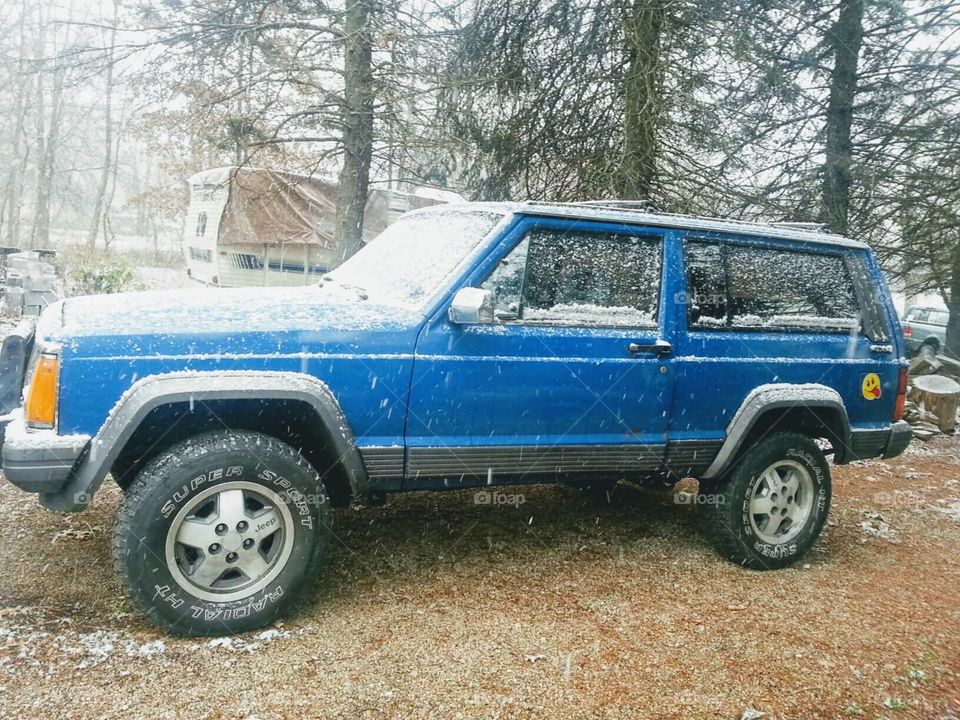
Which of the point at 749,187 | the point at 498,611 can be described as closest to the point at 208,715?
the point at 498,611

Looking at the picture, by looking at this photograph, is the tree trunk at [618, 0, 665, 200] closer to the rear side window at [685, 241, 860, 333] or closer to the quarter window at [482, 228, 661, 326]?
the rear side window at [685, 241, 860, 333]

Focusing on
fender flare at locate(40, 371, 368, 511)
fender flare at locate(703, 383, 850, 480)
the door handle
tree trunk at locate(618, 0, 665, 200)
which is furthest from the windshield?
tree trunk at locate(618, 0, 665, 200)

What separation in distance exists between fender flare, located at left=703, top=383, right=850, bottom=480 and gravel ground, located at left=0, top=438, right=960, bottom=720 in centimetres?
68

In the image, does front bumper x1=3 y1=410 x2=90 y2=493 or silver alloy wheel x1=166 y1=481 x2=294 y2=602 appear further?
silver alloy wheel x1=166 y1=481 x2=294 y2=602

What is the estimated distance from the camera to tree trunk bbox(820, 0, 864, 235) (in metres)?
10.5

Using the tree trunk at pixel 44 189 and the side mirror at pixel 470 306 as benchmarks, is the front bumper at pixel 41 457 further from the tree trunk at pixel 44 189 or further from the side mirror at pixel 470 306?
the tree trunk at pixel 44 189

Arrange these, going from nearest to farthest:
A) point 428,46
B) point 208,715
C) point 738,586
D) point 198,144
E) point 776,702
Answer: point 208,715, point 776,702, point 738,586, point 428,46, point 198,144

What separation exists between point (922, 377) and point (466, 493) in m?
7.86

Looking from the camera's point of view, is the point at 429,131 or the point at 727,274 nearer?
the point at 727,274

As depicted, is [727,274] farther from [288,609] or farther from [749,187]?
[749,187]

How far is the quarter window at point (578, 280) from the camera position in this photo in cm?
358

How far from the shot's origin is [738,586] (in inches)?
158

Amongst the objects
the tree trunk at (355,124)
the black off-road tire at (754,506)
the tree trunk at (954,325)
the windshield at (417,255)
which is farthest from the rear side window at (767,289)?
the tree trunk at (954,325)

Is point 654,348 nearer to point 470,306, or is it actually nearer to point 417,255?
point 470,306
